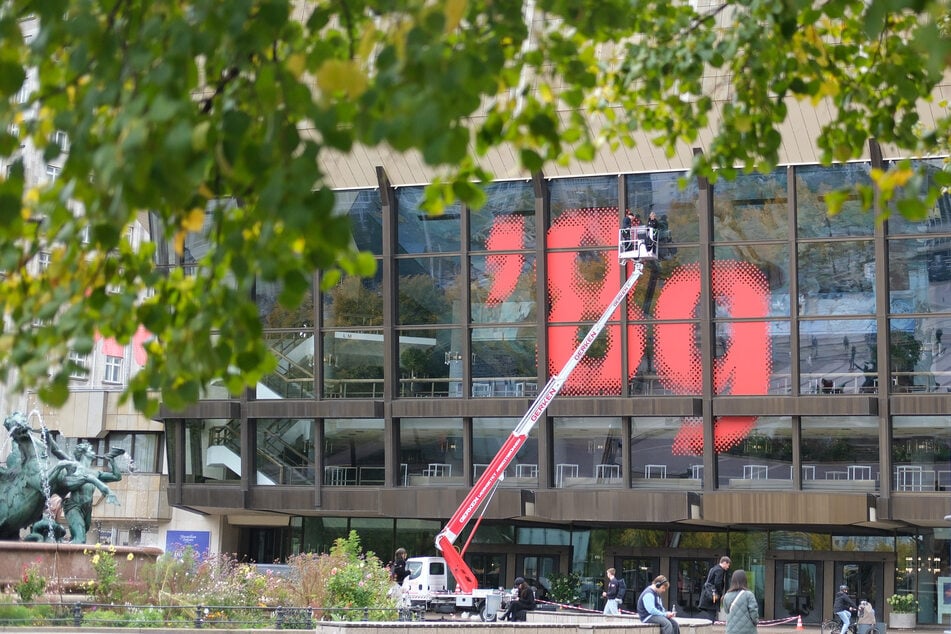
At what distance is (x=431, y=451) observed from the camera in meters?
42.2

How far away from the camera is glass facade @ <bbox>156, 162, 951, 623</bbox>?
37.9m

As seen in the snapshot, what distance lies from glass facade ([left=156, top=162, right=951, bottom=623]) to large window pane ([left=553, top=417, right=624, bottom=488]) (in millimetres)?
66

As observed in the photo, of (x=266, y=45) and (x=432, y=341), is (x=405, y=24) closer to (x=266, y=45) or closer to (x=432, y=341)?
(x=266, y=45)

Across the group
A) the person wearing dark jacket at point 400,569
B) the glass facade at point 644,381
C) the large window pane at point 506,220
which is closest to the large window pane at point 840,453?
the glass facade at point 644,381

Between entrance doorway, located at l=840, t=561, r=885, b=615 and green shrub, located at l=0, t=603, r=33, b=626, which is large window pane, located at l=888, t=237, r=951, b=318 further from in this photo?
green shrub, located at l=0, t=603, r=33, b=626

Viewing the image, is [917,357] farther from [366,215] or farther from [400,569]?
[366,215]

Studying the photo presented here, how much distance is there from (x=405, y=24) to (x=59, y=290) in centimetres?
229

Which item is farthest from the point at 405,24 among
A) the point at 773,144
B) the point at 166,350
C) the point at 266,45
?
the point at 773,144

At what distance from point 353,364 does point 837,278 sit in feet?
48.2

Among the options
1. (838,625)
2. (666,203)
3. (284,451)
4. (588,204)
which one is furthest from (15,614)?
(666,203)

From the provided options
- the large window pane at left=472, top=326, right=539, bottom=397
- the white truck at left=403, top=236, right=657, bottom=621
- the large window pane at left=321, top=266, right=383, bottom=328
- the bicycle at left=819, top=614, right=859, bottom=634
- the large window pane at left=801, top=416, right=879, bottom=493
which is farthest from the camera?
the large window pane at left=321, top=266, right=383, bottom=328

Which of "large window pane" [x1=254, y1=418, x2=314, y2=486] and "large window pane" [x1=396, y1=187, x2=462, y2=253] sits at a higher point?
"large window pane" [x1=396, y1=187, x2=462, y2=253]

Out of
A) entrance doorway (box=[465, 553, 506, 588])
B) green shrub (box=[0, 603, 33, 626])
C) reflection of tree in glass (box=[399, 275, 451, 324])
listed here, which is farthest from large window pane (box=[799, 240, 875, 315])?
green shrub (box=[0, 603, 33, 626])

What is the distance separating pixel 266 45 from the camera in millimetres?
6094
